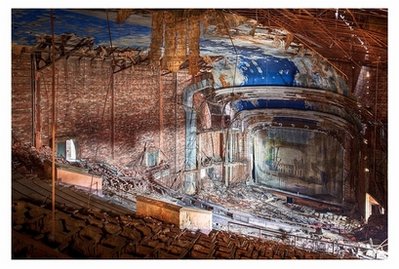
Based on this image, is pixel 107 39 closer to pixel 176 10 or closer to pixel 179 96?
pixel 176 10

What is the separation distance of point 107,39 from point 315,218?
5851 mm

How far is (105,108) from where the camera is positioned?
28.5 ft

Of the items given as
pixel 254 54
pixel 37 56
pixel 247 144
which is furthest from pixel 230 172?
pixel 37 56

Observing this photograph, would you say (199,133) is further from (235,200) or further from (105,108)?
(105,108)

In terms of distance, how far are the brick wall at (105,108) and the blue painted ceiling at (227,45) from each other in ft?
2.51

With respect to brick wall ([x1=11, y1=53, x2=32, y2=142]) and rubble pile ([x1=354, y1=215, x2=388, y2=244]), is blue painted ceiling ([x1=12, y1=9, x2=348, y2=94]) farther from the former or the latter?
rubble pile ([x1=354, y1=215, x2=388, y2=244])

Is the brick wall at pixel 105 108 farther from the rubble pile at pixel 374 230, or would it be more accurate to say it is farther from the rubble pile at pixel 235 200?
the rubble pile at pixel 374 230

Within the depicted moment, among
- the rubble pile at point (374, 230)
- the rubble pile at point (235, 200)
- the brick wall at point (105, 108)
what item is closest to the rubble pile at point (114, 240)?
the rubble pile at point (235, 200)

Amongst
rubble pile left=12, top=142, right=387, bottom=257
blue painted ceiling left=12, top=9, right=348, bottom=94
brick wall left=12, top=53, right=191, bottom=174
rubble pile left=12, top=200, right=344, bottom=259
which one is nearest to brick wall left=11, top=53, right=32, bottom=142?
brick wall left=12, top=53, right=191, bottom=174

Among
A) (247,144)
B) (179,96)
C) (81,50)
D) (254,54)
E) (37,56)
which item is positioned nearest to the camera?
(37,56)

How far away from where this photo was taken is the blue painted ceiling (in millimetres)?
6613

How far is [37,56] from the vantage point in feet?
24.7

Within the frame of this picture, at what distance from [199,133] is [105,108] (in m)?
2.69

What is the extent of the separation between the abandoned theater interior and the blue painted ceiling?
40 mm
